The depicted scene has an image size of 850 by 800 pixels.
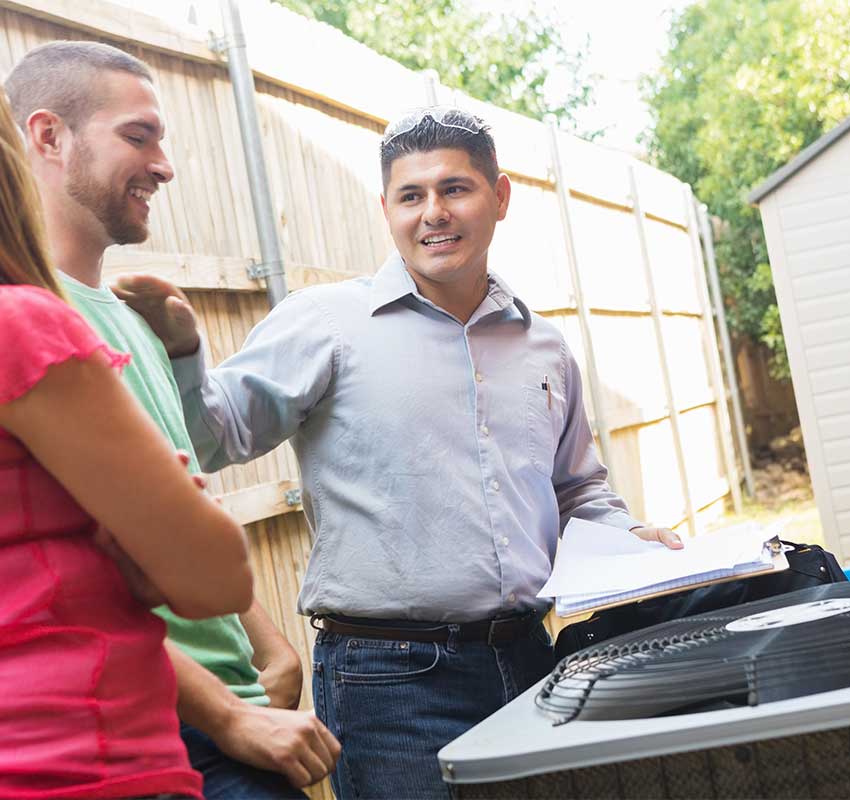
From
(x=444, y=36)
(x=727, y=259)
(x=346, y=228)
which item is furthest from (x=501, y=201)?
(x=444, y=36)

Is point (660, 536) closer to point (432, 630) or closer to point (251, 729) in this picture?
point (432, 630)

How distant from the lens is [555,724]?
1.73 meters

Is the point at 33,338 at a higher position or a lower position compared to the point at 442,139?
lower

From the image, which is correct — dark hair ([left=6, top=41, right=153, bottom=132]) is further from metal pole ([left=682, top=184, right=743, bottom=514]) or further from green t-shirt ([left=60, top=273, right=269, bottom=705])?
metal pole ([left=682, top=184, right=743, bottom=514])

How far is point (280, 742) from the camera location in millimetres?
1534

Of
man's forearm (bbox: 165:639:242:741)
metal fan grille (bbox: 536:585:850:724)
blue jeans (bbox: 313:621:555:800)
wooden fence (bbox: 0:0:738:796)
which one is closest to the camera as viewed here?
man's forearm (bbox: 165:639:242:741)

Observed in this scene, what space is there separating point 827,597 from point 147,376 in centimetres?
119

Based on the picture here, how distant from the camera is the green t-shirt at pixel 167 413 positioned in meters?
1.67

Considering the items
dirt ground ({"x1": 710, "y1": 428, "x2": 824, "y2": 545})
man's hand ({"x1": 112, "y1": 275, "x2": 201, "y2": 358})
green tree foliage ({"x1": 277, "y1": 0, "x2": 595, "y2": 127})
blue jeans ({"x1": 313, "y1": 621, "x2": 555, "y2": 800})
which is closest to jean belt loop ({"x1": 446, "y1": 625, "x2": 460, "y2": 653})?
blue jeans ({"x1": 313, "y1": 621, "x2": 555, "y2": 800})

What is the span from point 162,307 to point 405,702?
Answer: 0.92 meters

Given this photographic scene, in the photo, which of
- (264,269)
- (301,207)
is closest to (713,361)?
(301,207)

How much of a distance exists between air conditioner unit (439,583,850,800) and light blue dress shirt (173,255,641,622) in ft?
2.10

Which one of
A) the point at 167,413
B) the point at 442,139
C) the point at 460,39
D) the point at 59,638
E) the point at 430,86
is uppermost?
the point at 460,39

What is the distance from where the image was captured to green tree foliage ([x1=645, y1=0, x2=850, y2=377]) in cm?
1494
